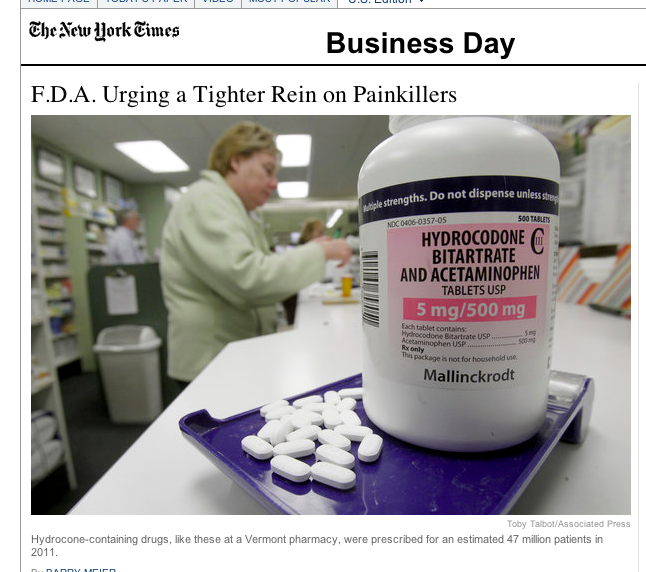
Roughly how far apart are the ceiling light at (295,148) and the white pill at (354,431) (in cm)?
242

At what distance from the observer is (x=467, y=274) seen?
6.5 inches

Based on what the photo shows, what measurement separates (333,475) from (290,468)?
2 cm

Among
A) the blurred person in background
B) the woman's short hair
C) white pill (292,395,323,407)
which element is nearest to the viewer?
white pill (292,395,323,407)

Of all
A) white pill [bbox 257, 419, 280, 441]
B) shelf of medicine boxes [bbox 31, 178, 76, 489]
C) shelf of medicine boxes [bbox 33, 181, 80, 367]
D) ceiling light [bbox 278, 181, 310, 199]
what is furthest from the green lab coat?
ceiling light [bbox 278, 181, 310, 199]

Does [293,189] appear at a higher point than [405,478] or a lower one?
higher

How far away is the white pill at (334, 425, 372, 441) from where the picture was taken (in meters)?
0.20

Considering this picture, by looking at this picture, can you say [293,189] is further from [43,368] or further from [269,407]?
[269,407]

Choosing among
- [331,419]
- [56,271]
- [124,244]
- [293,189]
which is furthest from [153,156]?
[331,419]

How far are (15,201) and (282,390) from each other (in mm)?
332

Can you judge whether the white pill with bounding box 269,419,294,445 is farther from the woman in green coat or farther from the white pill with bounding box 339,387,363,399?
the woman in green coat

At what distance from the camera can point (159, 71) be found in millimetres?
366

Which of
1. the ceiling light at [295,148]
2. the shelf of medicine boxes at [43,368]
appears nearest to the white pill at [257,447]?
the shelf of medicine boxes at [43,368]

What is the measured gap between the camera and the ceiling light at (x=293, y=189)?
4168 millimetres
